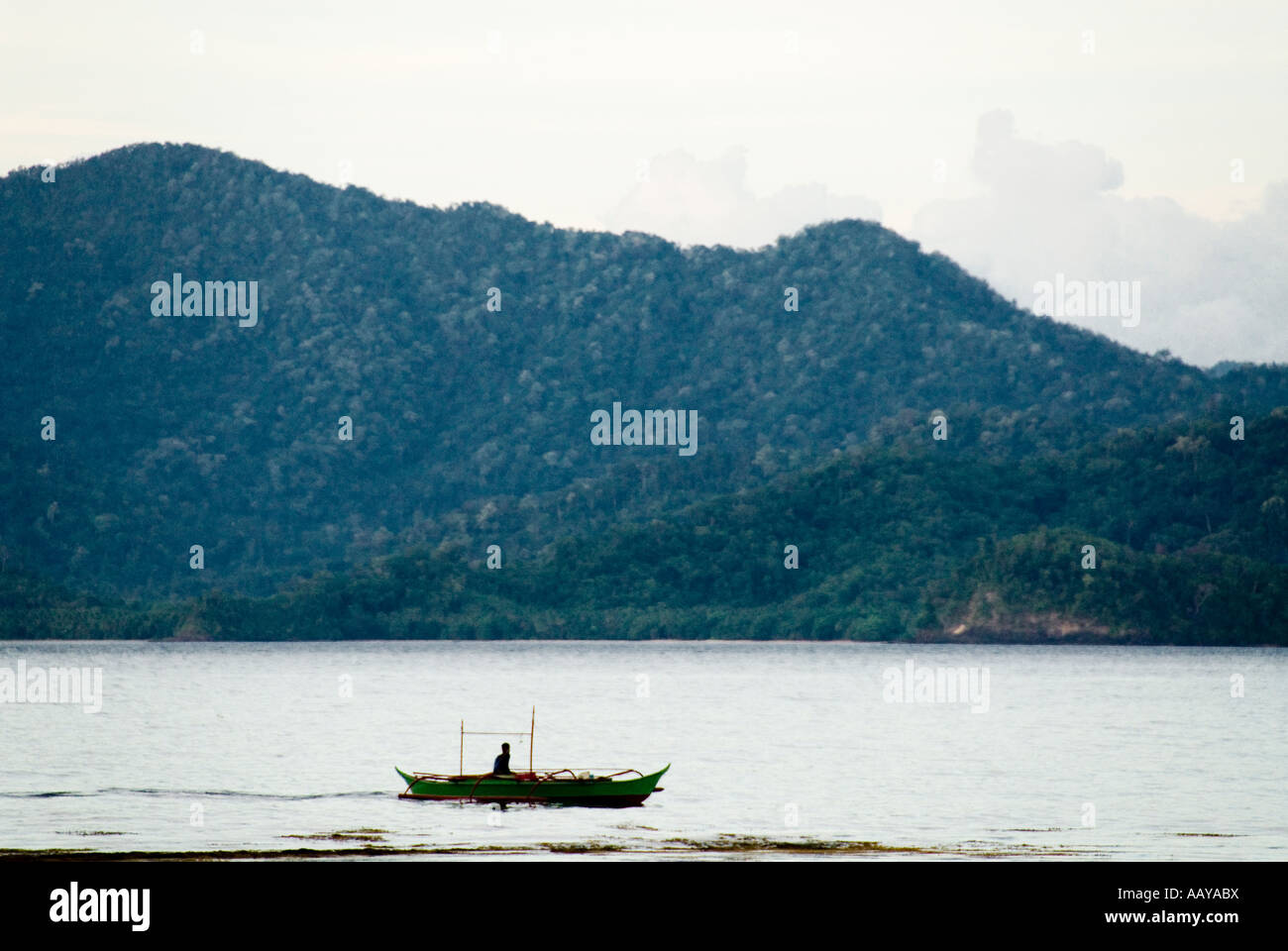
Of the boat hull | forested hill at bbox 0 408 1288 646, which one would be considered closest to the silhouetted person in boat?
the boat hull

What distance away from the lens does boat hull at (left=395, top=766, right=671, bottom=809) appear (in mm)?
36594

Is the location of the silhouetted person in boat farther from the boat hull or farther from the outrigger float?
the boat hull

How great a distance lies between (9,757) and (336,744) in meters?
10.2

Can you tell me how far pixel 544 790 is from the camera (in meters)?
36.6

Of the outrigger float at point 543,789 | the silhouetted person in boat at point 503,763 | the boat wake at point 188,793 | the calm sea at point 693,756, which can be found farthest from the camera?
the boat wake at point 188,793

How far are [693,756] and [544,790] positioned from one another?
55.4ft

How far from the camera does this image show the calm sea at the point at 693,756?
34250 millimetres

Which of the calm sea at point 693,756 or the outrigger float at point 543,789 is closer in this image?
the calm sea at point 693,756

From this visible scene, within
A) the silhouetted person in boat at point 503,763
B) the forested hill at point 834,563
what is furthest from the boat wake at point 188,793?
the forested hill at point 834,563

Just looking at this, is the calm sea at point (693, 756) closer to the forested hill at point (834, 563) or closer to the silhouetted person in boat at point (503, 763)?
the silhouetted person in boat at point (503, 763)

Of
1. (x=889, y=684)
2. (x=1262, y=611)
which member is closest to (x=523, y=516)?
(x=1262, y=611)

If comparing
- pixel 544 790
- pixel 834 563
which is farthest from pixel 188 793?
pixel 834 563

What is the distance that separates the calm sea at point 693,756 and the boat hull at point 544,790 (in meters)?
0.35
